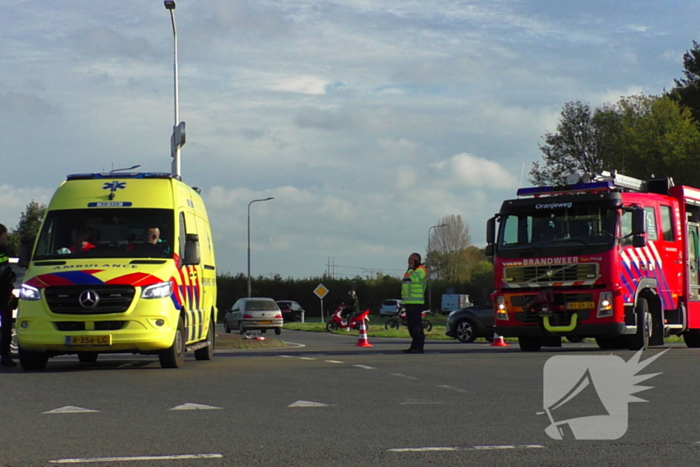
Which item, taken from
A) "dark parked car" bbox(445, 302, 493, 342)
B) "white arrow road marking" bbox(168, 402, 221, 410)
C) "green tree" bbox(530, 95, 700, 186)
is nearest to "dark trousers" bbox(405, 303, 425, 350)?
"dark parked car" bbox(445, 302, 493, 342)

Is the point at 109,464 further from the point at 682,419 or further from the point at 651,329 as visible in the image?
the point at 651,329

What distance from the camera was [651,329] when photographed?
62.8 ft

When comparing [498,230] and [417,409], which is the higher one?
[498,230]

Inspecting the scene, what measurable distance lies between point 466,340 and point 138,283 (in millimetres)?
16115

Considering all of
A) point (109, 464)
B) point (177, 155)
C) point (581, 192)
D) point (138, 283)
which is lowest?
point (109, 464)

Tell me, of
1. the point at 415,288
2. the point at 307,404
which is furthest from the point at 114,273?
the point at 415,288

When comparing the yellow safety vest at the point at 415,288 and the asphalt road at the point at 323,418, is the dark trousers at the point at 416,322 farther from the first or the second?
the asphalt road at the point at 323,418

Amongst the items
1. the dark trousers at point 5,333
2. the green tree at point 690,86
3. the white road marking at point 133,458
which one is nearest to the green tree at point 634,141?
the green tree at point 690,86

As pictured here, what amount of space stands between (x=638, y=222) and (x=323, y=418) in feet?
35.4

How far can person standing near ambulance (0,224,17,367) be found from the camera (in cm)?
1588

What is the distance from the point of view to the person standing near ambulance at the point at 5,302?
15.9 m

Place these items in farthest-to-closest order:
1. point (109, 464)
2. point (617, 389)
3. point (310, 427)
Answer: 1. point (617, 389)
2. point (310, 427)
3. point (109, 464)

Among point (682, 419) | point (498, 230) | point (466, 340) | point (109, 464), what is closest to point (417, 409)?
point (682, 419)

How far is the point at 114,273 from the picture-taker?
→ 46.2 ft
